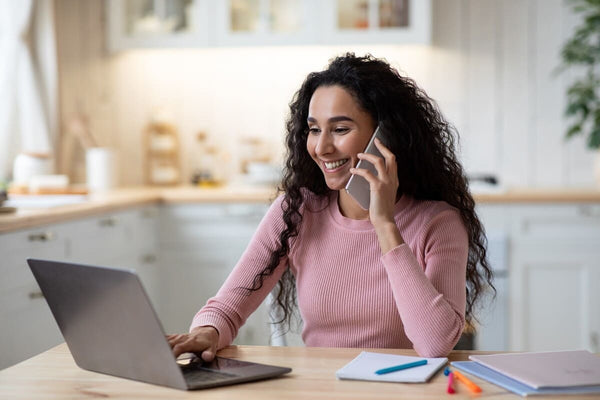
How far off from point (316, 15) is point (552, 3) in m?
1.13

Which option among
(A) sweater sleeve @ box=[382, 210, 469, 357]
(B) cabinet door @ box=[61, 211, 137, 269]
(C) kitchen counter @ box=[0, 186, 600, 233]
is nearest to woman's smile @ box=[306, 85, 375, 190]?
(A) sweater sleeve @ box=[382, 210, 469, 357]

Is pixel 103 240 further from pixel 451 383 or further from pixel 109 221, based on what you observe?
pixel 451 383

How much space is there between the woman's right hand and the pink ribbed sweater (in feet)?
0.15

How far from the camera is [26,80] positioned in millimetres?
3760

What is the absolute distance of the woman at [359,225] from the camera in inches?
67.0

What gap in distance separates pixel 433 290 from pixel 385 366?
0.92 ft

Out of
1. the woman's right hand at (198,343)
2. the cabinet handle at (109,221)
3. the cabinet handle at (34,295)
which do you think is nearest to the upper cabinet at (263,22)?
the cabinet handle at (109,221)

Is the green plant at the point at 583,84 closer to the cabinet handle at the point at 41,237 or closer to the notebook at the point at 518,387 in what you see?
the cabinet handle at the point at 41,237

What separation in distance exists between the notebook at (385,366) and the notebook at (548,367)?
8 centimetres

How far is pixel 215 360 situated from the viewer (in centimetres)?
144

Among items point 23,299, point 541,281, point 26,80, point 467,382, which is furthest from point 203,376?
point 26,80

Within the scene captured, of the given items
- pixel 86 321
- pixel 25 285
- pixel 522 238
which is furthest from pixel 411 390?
pixel 522 238

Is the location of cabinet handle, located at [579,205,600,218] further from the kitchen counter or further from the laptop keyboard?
the laptop keyboard

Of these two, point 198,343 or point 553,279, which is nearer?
point 198,343
